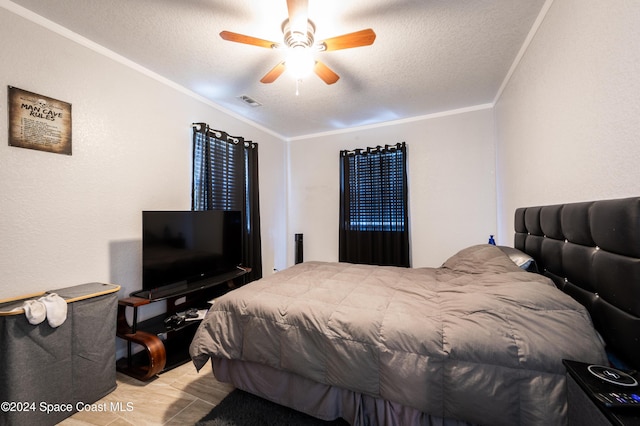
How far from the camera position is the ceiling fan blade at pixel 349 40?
5.04 ft

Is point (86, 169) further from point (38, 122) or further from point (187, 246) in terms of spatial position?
point (187, 246)

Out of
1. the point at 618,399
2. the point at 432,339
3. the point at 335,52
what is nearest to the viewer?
A: the point at 618,399

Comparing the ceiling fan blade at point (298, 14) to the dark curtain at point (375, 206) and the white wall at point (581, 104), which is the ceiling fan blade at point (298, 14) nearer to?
the white wall at point (581, 104)

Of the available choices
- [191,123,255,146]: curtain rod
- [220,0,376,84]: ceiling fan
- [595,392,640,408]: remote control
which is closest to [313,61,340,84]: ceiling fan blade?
[220,0,376,84]: ceiling fan

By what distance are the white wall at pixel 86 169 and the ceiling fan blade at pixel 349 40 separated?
1919 millimetres

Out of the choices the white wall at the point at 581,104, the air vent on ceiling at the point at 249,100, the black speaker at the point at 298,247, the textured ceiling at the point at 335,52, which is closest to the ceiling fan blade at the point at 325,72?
the textured ceiling at the point at 335,52

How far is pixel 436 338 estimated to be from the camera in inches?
44.8

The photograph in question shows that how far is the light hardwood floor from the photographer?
5.07 feet

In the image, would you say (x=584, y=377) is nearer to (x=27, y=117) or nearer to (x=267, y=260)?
(x=27, y=117)

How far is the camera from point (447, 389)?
108cm

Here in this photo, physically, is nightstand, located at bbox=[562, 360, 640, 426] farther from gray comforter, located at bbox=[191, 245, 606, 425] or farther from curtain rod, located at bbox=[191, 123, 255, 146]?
curtain rod, located at bbox=[191, 123, 255, 146]

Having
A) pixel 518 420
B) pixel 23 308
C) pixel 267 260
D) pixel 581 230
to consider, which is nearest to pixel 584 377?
Result: pixel 518 420

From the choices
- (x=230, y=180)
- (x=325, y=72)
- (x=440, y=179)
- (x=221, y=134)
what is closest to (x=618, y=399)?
(x=325, y=72)

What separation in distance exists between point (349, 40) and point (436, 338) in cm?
182
